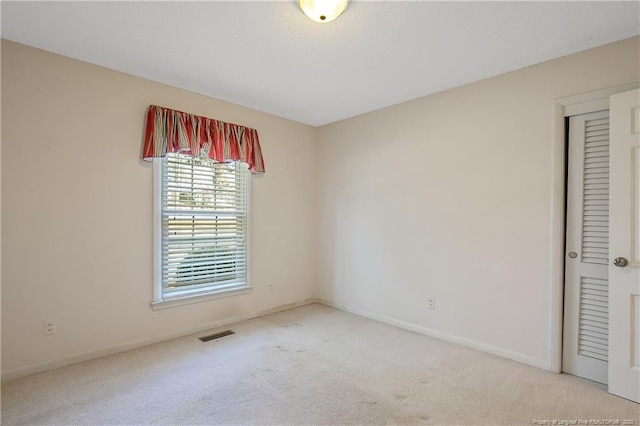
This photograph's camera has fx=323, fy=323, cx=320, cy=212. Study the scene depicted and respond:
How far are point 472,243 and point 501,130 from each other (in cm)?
107

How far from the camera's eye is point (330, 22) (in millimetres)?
2178

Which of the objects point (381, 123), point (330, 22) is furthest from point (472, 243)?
point (330, 22)

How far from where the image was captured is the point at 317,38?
237 centimetres

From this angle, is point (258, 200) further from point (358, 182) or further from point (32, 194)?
point (32, 194)

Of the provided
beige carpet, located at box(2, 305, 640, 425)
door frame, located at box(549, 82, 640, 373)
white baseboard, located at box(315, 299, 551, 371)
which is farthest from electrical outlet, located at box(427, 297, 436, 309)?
door frame, located at box(549, 82, 640, 373)

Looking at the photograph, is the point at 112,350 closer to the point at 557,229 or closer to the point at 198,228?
the point at 198,228

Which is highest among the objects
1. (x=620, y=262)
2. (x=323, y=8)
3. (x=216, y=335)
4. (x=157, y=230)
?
(x=323, y=8)

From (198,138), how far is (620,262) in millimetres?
3677

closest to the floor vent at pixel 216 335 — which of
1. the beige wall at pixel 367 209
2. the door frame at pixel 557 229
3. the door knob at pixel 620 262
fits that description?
the beige wall at pixel 367 209

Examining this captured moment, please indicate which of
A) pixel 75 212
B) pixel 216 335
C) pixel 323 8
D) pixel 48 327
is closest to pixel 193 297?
pixel 216 335

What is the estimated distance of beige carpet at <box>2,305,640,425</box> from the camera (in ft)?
6.63

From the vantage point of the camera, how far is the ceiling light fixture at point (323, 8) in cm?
190

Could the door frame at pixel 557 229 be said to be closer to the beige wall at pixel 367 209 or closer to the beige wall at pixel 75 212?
the beige wall at pixel 367 209

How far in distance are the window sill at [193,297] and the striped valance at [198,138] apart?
1.39 metres
